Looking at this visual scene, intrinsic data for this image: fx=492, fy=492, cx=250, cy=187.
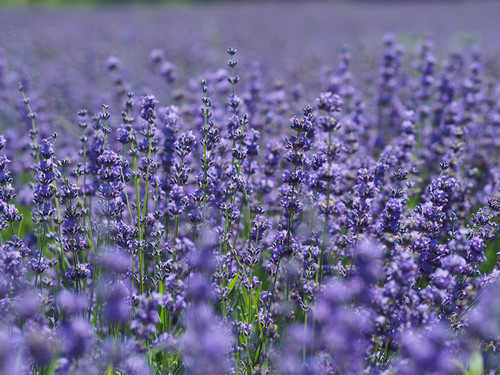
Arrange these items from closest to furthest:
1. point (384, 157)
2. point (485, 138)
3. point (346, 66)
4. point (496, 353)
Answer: point (496, 353)
point (384, 157)
point (485, 138)
point (346, 66)

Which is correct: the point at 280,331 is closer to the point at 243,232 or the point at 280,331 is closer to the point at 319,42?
the point at 243,232

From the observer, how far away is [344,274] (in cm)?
296

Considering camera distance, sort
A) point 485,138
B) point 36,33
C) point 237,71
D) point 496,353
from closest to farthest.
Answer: point 496,353
point 485,138
point 237,71
point 36,33

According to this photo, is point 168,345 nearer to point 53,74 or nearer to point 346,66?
point 346,66

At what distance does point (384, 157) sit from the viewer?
3766 millimetres

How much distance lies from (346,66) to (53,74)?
5280 mm

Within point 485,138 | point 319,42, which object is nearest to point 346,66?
point 485,138

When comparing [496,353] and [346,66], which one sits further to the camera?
[346,66]

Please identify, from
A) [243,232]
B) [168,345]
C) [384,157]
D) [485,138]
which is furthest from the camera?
[485,138]

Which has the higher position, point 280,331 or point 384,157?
point 384,157

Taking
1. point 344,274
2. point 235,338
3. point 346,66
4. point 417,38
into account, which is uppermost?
point 417,38

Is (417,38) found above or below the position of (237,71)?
above

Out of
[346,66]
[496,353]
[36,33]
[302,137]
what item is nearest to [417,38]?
[346,66]

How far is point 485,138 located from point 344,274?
3488 millimetres
